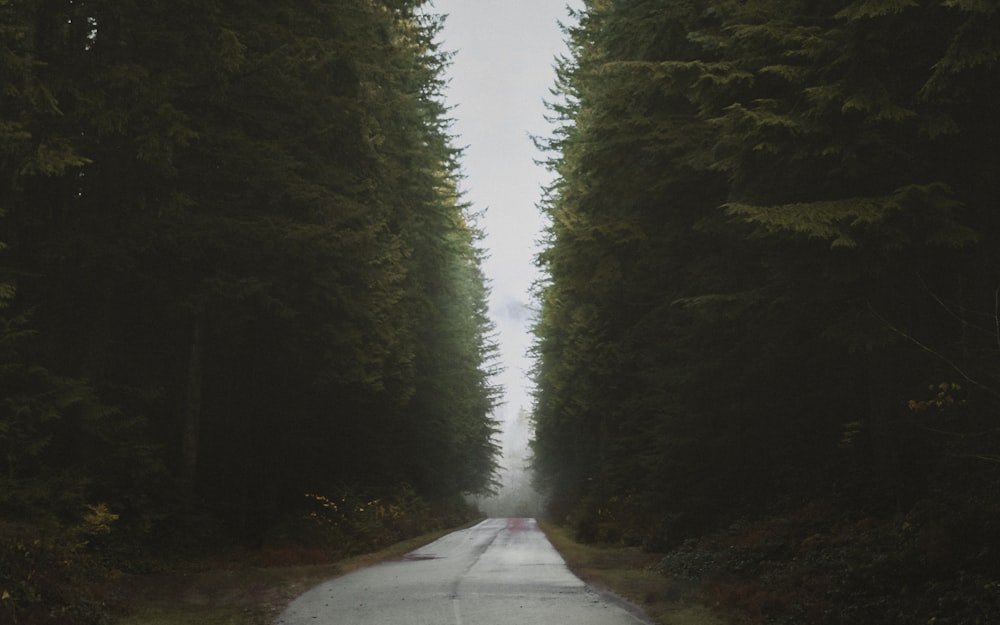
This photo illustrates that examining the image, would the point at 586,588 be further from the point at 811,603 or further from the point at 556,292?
the point at 556,292

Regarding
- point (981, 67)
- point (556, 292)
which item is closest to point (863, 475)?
point (981, 67)

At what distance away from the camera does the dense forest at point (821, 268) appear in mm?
9852

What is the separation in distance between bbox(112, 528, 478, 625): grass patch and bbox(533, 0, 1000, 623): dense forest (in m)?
7.14

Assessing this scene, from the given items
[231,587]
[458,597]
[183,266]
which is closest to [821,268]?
[458,597]

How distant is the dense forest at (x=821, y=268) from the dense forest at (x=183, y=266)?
568cm

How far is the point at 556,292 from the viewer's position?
19.7m

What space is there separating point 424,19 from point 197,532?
50.0 feet

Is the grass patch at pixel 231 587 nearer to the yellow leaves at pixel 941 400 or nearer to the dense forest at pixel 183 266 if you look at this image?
the dense forest at pixel 183 266

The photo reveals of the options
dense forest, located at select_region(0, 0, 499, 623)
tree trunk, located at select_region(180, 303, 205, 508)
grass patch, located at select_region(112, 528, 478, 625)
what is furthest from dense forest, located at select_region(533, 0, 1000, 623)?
tree trunk, located at select_region(180, 303, 205, 508)

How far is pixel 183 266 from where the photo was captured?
16.2 metres

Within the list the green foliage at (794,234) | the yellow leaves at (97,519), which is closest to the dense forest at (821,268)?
the green foliage at (794,234)

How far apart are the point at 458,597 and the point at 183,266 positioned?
360 inches

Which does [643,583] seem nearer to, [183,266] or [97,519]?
[97,519]

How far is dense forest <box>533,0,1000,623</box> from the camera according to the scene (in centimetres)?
985
